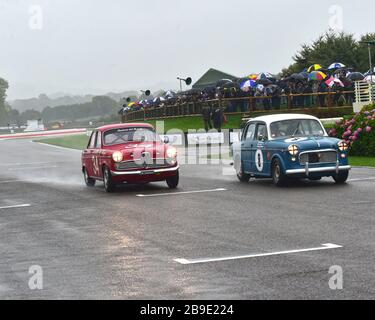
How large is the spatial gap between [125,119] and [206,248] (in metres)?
66.1

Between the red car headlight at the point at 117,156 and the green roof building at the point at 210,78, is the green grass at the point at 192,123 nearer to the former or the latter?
the green roof building at the point at 210,78

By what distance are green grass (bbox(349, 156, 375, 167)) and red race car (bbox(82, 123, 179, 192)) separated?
632cm

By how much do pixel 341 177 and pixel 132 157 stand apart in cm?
462

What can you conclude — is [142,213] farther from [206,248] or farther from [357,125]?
[357,125]

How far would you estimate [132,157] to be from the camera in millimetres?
19906

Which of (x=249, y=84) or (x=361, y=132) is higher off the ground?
(x=249, y=84)

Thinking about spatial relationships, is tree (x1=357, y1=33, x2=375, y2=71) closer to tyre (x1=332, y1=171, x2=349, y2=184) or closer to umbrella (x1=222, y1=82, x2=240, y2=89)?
umbrella (x1=222, y1=82, x2=240, y2=89)

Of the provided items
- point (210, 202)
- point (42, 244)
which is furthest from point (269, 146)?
point (42, 244)

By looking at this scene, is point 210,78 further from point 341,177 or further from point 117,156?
point 341,177

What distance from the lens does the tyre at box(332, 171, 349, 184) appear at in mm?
19141

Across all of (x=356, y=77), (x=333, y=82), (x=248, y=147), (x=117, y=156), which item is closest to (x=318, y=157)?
(x=248, y=147)

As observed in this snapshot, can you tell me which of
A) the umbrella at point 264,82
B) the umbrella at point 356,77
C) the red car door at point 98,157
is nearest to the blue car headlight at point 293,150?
the red car door at point 98,157

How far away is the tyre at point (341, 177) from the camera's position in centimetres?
1914

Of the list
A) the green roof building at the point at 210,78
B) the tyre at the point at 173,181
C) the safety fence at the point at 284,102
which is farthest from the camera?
the green roof building at the point at 210,78
